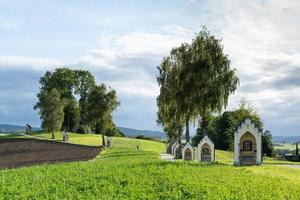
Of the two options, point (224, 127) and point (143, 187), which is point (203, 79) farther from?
point (224, 127)

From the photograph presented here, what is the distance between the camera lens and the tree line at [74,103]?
100000mm

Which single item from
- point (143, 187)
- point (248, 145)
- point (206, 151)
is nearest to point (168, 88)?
point (206, 151)

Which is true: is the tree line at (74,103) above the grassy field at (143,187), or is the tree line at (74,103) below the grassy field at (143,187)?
above

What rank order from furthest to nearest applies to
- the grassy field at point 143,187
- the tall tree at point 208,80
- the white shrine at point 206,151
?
the tall tree at point 208,80, the white shrine at point 206,151, the grassy field at point 143,187

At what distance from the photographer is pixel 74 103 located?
Answer: 143125mm

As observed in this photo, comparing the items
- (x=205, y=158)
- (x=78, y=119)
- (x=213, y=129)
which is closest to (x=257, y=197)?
(x=205, y=158)

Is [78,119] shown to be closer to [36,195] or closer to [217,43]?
[217,43]

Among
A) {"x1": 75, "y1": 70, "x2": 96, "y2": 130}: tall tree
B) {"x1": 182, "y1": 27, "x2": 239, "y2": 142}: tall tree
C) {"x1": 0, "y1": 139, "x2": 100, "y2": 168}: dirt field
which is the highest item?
{"x1": 75, "y1": 70, "x2": 96, "y2": 130}: tall tree

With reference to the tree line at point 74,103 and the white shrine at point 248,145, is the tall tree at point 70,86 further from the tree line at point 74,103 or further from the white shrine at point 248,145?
the white shrine at point 248,145

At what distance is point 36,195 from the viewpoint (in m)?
21.2

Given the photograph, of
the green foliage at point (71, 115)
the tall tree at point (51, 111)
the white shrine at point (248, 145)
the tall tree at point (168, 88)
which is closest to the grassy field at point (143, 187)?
the white shrine at point (248, 145)

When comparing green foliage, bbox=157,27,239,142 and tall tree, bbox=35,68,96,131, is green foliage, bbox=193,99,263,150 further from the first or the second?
green foliage, bbox=157,27,239,142

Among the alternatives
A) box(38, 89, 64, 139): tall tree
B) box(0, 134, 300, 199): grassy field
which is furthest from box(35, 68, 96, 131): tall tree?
box(0, 134, 300, 199): grassy field

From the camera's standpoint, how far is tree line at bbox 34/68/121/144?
100 metres
